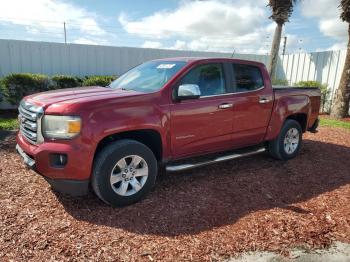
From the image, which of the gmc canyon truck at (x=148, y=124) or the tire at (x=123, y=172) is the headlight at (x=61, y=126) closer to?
the gmc canyon truck at (x=148, y=124)

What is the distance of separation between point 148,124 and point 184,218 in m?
1.21

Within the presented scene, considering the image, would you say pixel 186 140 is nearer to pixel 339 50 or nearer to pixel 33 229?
pixel 33 229

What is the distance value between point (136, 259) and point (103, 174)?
42.7 inches

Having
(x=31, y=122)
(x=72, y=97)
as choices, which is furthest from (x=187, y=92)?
(x=31, y=122)

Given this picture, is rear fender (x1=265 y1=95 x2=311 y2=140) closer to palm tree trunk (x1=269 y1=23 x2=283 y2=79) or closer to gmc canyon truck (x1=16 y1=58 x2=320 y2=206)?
gmc canyon truck (x1=16 y1=58 x2=320 y2=206)

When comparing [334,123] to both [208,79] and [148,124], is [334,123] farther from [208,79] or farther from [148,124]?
[148,124]

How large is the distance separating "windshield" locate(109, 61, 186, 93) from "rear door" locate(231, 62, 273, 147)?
3.43 ft

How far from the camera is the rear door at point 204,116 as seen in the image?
440 cm

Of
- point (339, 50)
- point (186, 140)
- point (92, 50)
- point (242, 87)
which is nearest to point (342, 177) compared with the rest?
point (242, 87)

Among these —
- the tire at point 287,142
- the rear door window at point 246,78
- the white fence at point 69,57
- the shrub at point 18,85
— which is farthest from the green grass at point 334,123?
the shrub at point 18,85

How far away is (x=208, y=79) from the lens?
4852 millimetres

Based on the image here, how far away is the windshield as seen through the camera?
4.53 m

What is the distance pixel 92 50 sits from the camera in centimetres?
1170

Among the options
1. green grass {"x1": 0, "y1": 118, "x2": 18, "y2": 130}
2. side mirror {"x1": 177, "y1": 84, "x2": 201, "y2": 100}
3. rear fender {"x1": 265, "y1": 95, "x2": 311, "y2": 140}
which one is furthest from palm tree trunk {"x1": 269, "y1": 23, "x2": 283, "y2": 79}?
side mirror {"x1": 177, "y1": 84, "x2": 201, "y2": 100}
